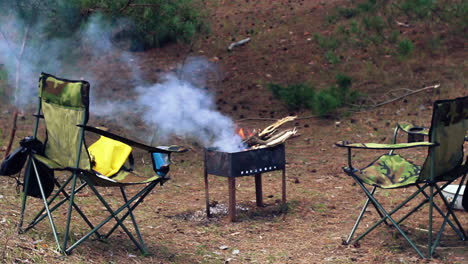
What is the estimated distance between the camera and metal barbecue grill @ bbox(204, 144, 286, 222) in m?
5.14

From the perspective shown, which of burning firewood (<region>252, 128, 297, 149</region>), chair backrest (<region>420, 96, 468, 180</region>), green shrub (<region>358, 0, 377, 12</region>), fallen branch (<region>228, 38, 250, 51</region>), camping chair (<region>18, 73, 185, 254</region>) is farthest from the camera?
fallen branch (<region>228, 38, 250, 51</region>)

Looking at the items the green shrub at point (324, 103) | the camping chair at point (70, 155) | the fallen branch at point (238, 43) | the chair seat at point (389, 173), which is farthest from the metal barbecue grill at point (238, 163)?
the fallen branch at point (238, 43)

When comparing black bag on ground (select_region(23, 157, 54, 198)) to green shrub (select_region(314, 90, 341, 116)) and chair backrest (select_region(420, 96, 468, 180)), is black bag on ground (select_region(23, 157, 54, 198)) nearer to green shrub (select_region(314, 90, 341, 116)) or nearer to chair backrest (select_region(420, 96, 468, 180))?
chair backrest (select_region(420, 96, 468, 180))

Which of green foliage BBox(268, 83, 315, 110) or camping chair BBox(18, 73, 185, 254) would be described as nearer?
camping chair BBox(18, 73, 185, 254)

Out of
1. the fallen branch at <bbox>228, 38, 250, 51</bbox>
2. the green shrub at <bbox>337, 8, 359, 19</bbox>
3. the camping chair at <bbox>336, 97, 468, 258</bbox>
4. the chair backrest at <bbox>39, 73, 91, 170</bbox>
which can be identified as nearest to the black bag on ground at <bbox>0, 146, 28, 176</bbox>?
the chair backrest at <bbox>39, 73, 91, 170</bbox>

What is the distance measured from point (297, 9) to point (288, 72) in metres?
2.35

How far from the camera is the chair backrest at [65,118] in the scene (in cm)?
399

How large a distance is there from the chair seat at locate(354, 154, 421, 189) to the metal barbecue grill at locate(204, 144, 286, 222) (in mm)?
814

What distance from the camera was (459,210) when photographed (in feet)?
17.4

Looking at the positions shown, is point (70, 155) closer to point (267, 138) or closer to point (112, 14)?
point (267, 138)

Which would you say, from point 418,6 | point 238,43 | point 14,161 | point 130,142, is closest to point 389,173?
point 130,142

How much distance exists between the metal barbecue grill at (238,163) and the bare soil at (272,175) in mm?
283

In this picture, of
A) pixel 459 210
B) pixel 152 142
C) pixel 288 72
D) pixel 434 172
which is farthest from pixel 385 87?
pixel 434 172

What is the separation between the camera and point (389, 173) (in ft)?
15.6
